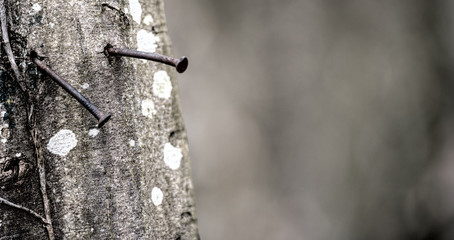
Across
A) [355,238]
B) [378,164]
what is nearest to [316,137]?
[378,164]

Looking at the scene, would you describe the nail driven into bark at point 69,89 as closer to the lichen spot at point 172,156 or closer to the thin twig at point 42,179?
the thin twig at point 42,179

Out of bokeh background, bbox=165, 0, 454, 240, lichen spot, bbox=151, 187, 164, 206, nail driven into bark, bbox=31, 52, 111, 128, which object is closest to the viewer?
nail driven into bark, bbox=31, 52, 111, 128

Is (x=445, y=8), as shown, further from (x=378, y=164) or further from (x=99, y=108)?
(x=99, y=108)

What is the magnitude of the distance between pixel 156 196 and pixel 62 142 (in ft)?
0.66

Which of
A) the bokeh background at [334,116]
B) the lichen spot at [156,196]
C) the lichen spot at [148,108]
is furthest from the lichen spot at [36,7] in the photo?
the bokeh background at [334,116]

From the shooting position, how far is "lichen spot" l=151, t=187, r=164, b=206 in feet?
2.86

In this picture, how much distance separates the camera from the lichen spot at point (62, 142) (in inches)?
30.9

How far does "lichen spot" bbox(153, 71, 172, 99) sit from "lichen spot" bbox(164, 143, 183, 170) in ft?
0.34

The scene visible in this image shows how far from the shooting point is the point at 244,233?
4.04 meters

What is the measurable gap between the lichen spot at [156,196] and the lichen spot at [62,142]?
0.17 meters

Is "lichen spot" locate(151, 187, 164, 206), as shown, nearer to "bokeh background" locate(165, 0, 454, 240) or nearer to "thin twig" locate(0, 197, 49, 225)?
"thin twig" locate(0, 197, 49, 225)

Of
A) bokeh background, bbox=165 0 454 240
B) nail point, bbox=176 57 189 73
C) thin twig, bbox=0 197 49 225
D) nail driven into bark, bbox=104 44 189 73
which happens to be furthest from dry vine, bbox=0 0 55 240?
bokeh background, bbox=165 0 454 240

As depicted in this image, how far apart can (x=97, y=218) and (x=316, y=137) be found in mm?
3678

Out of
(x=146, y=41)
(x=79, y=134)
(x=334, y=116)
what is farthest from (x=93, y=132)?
(x=334, y=116)
